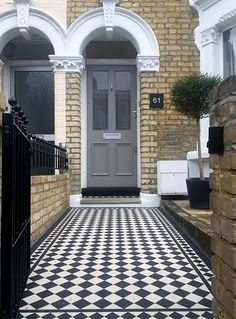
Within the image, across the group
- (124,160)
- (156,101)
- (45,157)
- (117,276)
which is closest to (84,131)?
(124,160)

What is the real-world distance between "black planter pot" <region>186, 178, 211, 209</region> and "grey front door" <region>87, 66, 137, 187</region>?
2529mm

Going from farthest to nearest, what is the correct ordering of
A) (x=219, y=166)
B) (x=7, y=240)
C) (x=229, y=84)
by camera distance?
(x=7, y=240), (x=219, y=166), (x=229, y=84)

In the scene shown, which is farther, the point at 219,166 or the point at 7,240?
the point at 7,240

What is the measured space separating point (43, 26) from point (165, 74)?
8.80 feet

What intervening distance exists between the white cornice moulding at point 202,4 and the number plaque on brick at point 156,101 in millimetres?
1931

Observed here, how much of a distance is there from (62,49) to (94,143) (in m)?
2.15

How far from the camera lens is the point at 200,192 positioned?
5.86 m

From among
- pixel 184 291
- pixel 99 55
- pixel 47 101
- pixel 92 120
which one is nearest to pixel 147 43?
pixel 99 55

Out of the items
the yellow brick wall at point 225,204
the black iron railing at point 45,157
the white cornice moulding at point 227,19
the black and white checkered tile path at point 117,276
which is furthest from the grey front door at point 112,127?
the yellow brick wall at point 225,204

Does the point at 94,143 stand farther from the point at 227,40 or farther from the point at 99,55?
the point at 227,40

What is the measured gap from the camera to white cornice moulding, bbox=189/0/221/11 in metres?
7.08

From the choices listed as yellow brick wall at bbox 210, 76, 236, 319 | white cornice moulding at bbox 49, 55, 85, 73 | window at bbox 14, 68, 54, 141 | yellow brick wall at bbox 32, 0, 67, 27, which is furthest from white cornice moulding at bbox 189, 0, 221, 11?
yellow brick wall at bbox 210, 76, 236, 319

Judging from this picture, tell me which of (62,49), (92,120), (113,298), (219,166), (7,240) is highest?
(62,49)

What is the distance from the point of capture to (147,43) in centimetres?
750
